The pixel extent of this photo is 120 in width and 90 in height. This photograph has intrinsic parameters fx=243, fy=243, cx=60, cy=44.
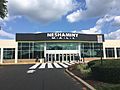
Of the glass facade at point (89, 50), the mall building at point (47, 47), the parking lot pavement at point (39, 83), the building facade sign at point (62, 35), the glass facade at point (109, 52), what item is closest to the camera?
the parking lot pavement at point (39, 83)

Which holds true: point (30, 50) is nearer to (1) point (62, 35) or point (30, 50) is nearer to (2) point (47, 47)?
(2) point (47, 47)

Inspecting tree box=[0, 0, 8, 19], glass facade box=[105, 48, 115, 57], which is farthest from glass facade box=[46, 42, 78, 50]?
tree box=[0, 0, 8, 19]

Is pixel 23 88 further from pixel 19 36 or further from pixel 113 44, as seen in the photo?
pixel 113 44

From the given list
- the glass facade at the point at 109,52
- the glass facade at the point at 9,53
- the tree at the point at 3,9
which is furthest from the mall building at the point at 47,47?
the tree at the point at 3,9

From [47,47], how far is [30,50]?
4.01 m

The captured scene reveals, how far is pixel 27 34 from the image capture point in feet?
183

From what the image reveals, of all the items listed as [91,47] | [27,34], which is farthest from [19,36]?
[91,47]

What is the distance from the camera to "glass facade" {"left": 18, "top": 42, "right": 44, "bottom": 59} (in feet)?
182

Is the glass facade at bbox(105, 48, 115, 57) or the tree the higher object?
the tree

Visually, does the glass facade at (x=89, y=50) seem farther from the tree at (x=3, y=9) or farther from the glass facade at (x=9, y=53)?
the tree at (x=3, y=9)

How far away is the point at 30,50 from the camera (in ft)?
184

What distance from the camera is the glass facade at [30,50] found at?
55.5 meters

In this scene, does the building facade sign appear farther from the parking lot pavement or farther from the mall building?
the parking lot pavement

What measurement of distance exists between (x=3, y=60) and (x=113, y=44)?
26.7 m
